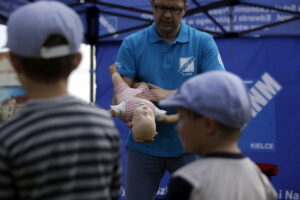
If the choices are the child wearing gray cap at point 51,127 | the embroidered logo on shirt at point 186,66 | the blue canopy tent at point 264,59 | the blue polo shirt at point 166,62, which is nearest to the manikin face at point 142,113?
the blue polo shirt at point 166,62

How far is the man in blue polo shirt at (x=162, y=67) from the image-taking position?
2502 millimetres

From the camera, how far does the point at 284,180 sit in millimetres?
5566

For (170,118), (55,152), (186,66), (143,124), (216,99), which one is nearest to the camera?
(55,152)

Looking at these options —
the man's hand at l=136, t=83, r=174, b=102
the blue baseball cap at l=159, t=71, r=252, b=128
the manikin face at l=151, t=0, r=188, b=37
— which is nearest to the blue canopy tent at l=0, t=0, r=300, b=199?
the manikin face at l=151, t=0, r=188, b=37

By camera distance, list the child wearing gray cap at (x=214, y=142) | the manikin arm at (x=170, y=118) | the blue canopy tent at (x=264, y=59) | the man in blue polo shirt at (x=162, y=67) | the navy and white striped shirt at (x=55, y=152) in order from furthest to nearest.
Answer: the blue canopy tent at (x=264, y=59)
the man in blue polo shirt at (x=162, y=67)
the manikin arm at (x=170, y=118)
the child wearing gray cap at (x=214, y=142)
the navy and white striped shirt at (x=55, y=152)

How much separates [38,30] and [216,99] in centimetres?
55

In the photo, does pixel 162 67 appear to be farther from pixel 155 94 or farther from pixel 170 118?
pixel 170 118

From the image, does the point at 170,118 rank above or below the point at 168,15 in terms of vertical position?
below

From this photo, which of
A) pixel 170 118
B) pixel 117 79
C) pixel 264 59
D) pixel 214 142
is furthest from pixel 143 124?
pixel 264 59

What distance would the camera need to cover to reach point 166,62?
101 inches

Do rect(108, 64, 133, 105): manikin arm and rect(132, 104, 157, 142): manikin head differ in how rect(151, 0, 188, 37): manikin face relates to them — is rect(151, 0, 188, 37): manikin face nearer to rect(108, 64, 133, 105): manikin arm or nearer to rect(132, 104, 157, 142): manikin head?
rect(108, 64, 133, 105): manikin arm

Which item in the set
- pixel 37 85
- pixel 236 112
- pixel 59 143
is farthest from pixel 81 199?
pixel 236 112

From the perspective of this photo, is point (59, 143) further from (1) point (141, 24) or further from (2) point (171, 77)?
(1) point (141, 24)

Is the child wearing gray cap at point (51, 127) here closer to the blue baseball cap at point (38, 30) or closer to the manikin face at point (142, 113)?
the blue baseball cap at point (38, 30)
